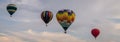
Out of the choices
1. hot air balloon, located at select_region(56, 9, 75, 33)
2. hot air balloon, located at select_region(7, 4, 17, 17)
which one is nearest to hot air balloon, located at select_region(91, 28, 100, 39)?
hot air balloon, located at select_region(56, 9, 75, 33)

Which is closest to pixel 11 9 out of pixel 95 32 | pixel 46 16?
pixel 46 16

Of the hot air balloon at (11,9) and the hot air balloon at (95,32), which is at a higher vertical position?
the hot air balloon at (11,9)

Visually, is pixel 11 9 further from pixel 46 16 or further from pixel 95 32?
pixel 95 32

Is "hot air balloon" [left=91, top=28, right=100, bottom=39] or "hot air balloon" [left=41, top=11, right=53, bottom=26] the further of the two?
"hot air balloon" [left=91, top=28, right=100, bottom=39]

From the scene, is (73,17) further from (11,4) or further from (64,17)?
(11,4)

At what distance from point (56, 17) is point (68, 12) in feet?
14.0

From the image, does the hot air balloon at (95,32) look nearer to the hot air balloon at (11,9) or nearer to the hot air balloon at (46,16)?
the hot air balloon at (46,16)

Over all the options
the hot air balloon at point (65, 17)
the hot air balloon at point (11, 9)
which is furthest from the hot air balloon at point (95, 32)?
the hot air balloon at point (11, 9)

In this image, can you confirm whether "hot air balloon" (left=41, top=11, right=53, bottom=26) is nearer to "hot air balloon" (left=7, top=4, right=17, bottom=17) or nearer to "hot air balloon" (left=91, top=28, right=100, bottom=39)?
"hot air balloon" (left=7, top=4, right=17, bottom=17)

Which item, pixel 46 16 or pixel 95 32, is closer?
pixel 46 16

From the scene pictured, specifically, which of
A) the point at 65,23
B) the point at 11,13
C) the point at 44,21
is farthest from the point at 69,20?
the point at 11,13

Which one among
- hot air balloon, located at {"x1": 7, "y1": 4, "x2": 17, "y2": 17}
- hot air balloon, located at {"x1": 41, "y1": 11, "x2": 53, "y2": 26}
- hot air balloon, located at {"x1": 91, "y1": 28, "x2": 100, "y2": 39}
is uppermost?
hot air balloon, located at {"x1": 7, "y1": 4, "x2": 17, "y2": 17}

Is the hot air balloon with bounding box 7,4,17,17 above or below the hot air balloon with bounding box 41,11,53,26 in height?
above

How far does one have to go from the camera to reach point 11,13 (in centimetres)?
10625
